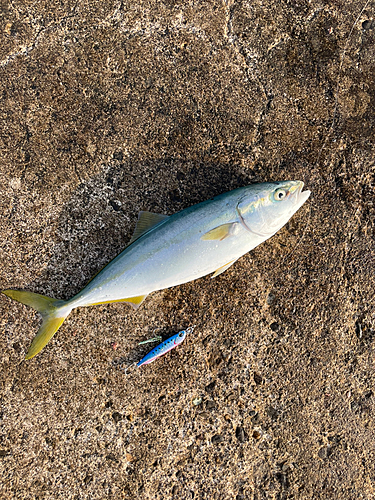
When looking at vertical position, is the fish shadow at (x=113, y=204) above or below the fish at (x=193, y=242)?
above

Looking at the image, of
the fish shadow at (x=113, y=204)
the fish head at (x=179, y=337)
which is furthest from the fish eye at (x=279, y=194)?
the fish head at (x=179, y=337)

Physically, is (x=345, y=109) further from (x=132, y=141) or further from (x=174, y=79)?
(x=132, y=141)

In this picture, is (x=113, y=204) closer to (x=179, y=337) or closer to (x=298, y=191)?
(x=179, y=337)

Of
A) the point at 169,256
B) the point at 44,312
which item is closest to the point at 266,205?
the point at 169,256

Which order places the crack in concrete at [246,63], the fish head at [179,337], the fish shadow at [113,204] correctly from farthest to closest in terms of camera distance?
the crack in concrete at [246,63] → the fish shadow at [113,204] → the fish head at [179,337]

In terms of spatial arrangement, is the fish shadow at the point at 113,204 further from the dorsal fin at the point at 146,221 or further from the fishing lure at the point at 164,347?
the fishing lure at the point at 164,347
